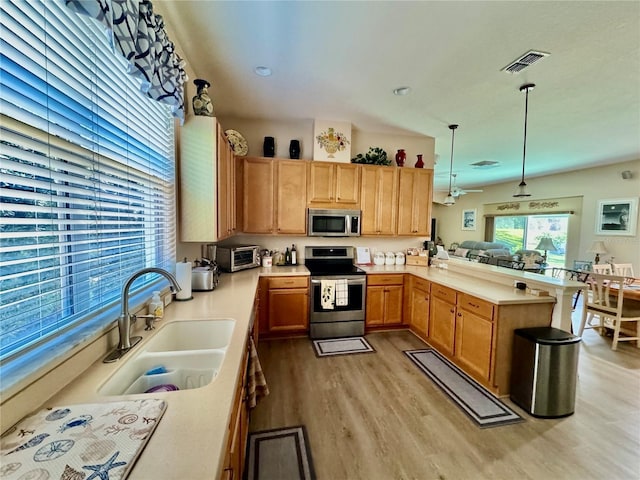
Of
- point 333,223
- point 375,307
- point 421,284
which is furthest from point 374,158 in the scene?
point 375,307

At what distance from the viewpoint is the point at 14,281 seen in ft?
2.86

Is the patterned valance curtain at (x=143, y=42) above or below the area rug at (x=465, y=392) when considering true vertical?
above

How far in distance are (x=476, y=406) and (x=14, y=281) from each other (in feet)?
9.60

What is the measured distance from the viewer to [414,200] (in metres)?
4.04

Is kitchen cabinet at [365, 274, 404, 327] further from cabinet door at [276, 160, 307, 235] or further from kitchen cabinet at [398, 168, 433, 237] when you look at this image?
cabinet door at [276, 160, 307, 235]

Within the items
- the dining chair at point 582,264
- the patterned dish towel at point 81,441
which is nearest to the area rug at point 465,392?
the patterned dish towel at point 81,441

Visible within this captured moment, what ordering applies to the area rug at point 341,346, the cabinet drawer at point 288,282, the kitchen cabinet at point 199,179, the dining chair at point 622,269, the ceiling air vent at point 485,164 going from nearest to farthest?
the kitchen cabinet at point 199,179 → the area rug at point 341,346 → the cabinet drawer at point 288,282 → the dining chair at point 622,269 → the ceiling air vent at point 485,164

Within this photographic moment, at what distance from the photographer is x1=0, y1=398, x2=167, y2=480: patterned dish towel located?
2.17 ft

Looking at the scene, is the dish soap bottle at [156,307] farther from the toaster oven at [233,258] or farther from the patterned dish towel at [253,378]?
the toaster oven at [233,258]

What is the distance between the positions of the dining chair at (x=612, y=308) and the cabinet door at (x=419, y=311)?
2.08 meters

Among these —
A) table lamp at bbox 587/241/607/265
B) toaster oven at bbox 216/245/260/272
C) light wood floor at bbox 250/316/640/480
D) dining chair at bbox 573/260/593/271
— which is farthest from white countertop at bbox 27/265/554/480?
table lamp at bbox 587/241/607/265

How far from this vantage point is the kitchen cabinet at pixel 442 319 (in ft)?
9.57

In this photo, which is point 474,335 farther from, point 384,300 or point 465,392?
point 384,300

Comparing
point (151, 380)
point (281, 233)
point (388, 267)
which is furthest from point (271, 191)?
point (151, 380)
